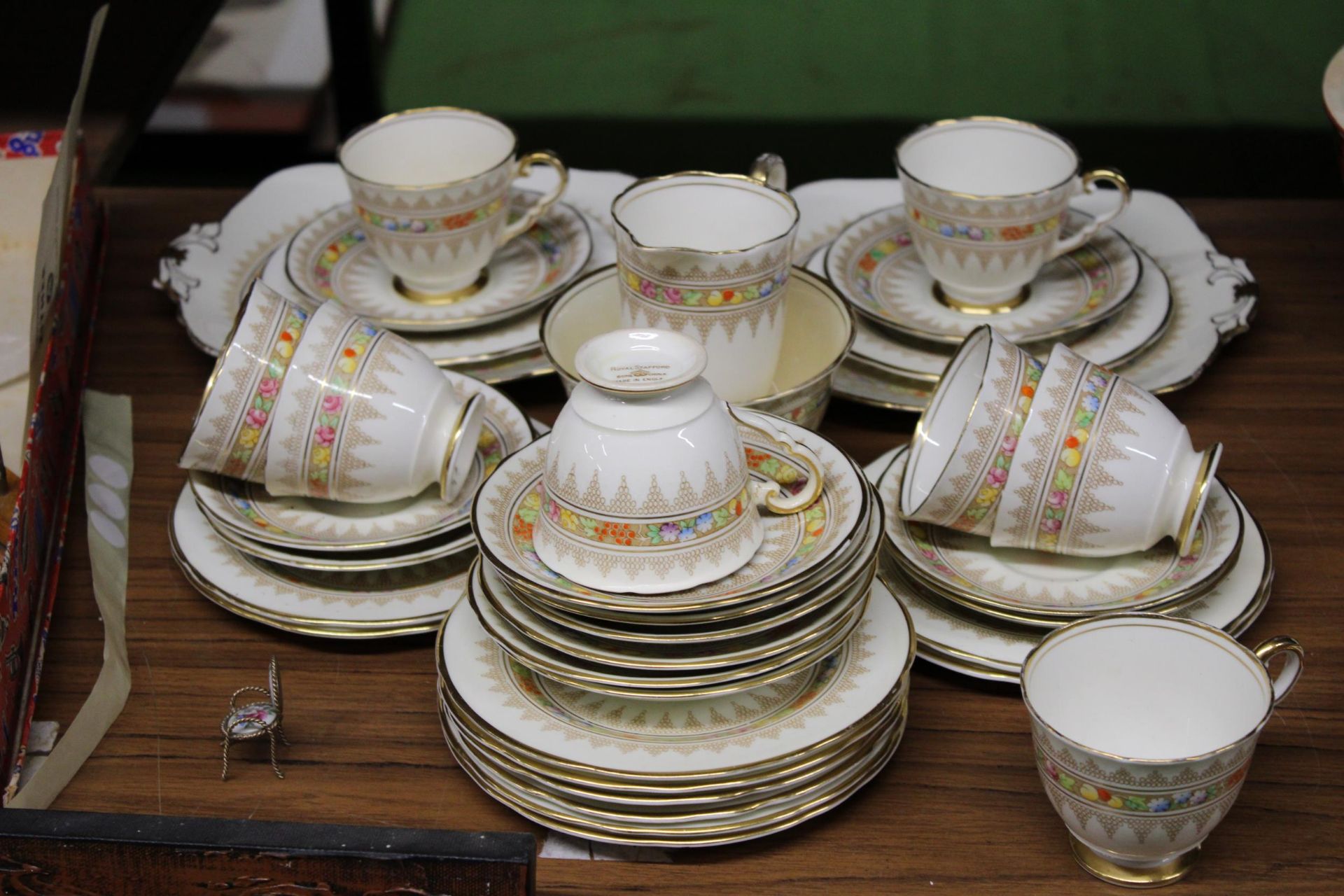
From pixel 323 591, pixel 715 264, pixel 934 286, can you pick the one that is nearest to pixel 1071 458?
pixel 715 264

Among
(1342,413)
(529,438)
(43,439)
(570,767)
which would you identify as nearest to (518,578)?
(570,767)

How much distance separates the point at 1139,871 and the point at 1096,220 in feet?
Result: 1.81

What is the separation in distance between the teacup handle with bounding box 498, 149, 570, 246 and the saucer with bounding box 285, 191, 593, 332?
0.03m

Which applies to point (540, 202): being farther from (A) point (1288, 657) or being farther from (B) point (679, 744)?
(A) point (1288, 657)

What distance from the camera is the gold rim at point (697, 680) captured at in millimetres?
734

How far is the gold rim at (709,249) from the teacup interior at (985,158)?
0.55 ft

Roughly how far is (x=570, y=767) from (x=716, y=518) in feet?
0.46

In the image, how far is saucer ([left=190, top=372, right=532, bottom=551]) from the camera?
91 cm

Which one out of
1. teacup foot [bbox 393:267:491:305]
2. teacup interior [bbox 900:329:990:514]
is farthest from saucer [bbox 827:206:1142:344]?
teacup foot [bbox 393:267:491:305]

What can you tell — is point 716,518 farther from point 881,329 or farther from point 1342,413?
point 1342,413

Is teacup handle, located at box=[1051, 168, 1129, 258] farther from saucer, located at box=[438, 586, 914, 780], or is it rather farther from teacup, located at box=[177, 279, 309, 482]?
teacup, located at box=[177, 279, 309, 482]

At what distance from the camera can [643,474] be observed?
734 mm

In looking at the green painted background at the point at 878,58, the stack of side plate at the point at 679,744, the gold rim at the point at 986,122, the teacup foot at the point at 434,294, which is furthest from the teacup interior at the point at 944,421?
the green painted background at the point at 878,58

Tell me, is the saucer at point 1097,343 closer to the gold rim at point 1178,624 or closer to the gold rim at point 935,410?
the gold rim at point 935,410
